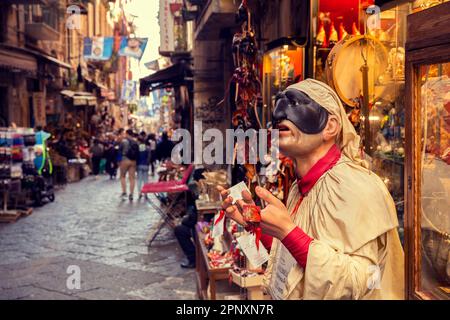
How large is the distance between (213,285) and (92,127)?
22.7 m

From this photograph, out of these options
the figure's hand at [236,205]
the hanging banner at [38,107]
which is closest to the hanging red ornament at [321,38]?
the figure's hand at [236,205]

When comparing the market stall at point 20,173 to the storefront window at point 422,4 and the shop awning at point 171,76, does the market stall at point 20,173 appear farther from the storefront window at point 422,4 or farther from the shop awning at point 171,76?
the storefront window at point 422,4

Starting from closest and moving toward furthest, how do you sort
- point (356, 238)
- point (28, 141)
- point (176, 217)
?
1. point (356, 238)
2. point (176, 217)
3. point (28, 141)

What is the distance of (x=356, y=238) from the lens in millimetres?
1682

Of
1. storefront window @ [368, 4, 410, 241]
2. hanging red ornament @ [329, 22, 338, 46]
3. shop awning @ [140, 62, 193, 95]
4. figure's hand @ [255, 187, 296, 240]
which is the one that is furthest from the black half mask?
shop awning @ [140, 62, 193, 95]

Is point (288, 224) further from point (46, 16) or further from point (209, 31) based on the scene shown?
point (46, 16)

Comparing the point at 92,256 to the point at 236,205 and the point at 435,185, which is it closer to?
the point at 236,205

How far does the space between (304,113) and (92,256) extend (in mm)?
6827

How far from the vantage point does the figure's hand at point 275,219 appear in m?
1.71

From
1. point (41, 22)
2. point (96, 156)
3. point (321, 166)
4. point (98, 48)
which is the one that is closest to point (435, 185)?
point (321, 166)

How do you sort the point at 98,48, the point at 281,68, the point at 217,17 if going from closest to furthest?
the point at 281,68 < the point at 217,17 < the point at 98,48

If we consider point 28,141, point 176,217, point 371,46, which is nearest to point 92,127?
point 28,141

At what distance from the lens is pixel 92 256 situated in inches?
316

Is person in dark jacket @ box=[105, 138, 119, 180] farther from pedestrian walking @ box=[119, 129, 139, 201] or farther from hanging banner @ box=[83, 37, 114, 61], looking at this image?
pedestrian walking @ box=[119, 129, 139, 201]
